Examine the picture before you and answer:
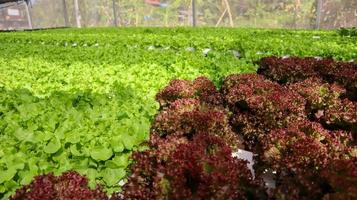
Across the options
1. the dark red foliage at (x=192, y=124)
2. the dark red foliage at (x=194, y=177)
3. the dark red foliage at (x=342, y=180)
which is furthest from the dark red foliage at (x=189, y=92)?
the dark red foliage at (x=342, y=180)

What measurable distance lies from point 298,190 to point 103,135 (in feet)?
8.15

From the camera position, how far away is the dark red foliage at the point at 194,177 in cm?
323

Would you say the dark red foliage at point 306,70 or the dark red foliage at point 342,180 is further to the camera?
the dark red foliage at point 306,70

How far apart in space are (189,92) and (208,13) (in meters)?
43.1

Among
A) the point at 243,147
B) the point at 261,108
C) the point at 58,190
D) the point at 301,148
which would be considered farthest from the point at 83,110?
the point at 301,148

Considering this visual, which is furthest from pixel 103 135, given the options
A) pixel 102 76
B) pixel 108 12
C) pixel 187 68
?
pixel 108 12

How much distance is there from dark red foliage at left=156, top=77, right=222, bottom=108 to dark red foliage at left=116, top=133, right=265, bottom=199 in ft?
8.52

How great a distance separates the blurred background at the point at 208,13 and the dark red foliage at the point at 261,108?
23232 millimetres

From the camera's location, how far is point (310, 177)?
3.35 meters

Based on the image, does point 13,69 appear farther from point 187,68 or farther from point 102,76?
point 187,68

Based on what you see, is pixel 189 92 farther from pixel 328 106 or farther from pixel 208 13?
pixel 208 13

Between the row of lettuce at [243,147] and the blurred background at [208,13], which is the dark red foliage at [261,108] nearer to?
the row of lettuce at [243,147]

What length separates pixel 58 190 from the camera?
10.5 ft

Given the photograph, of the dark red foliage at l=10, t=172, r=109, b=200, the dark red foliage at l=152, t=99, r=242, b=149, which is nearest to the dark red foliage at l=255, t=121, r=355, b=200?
the dark red foliage at l=152, t=99, r=242, b=149
